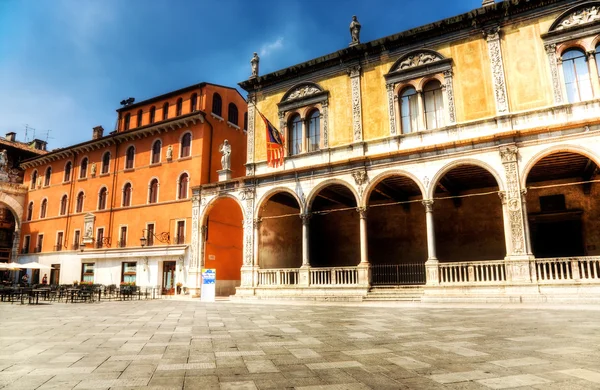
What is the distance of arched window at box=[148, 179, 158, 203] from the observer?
2812 cm

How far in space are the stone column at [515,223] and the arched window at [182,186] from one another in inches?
736

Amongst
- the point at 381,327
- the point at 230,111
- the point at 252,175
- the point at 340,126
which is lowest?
the point at 381,327

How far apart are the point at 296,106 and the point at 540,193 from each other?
1285cm

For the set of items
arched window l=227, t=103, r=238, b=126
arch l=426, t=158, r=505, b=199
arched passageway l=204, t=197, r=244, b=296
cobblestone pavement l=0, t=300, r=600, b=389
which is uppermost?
arched window l=227, t=103, r=238, b=126

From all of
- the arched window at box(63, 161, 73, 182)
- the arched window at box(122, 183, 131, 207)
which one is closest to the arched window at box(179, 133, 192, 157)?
the arched window at box(122, 183, 131, 207)

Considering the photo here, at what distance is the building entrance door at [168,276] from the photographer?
83.6ft

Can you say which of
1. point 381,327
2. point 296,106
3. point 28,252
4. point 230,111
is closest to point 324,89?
point 296,106

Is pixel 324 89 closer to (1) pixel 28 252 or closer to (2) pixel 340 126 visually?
(2) pixel 340 126

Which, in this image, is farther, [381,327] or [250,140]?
[250,140]

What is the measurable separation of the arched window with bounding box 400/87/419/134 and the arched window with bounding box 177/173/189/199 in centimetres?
1454

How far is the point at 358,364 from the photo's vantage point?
5254 mm

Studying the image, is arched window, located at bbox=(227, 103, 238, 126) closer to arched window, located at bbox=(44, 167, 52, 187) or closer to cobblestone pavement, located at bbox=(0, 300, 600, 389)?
arched window, located at bbox=(44, 167, 52, 187)

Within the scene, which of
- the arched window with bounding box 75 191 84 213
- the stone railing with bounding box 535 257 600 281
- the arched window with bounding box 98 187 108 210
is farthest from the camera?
the arched window with bounding box 75 191 84 213

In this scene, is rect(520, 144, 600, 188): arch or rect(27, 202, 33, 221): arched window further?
rect(27, 202, 33, 221): arched window
